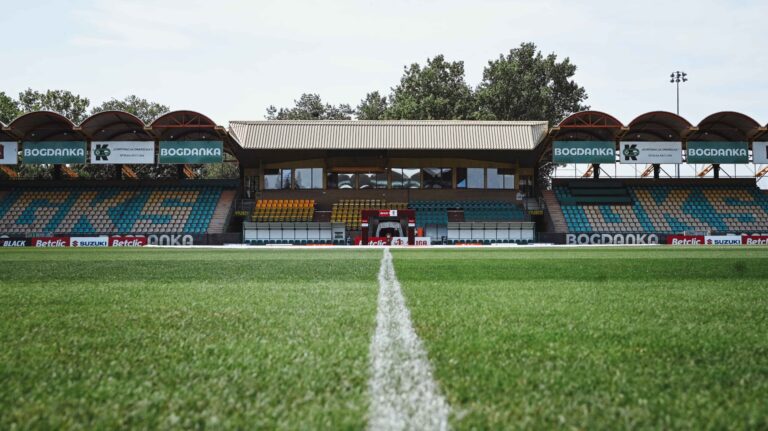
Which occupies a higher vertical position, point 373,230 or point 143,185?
point 143,185

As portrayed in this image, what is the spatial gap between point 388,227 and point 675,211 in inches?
838

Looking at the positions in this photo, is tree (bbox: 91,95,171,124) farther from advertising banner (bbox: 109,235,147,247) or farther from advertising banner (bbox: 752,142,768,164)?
advertising banner (bbox: 752,142,768,164)

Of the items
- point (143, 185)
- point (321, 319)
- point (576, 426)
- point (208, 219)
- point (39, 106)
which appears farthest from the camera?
point (39, 106)

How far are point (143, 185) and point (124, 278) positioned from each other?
3729 cm

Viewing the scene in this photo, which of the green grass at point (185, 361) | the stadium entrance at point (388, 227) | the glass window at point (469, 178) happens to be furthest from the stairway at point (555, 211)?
the green grass at point (185, 361)

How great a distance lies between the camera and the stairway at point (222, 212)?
38503 millimetres

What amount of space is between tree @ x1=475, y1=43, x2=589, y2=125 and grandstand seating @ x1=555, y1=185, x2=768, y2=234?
16.3 metres

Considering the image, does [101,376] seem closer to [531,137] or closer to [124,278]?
[124,278]

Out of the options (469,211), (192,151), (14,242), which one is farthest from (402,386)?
(14,242)

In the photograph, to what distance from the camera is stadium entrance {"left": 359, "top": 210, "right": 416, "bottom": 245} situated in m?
33.8

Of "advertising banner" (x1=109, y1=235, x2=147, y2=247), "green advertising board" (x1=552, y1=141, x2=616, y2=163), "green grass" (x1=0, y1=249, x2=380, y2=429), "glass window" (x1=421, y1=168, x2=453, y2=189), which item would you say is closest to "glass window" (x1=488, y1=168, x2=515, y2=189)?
"glass window" (x1=421, y1=168, x2=453, y2=189)

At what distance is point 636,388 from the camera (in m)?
2.44

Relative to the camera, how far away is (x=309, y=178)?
44.0 meters

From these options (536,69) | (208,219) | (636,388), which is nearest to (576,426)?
(636,388)
